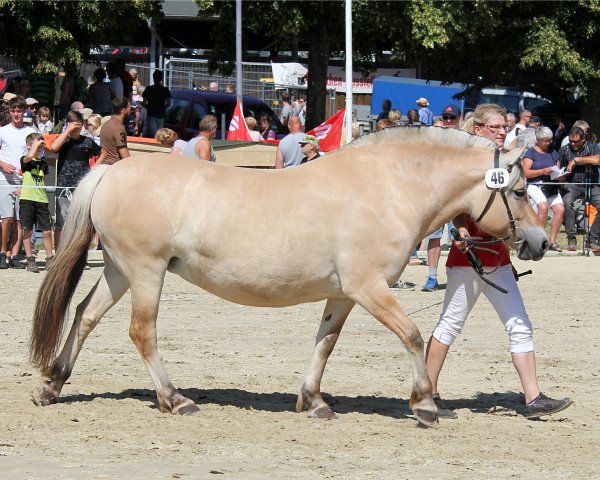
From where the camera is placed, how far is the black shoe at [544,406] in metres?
7.74

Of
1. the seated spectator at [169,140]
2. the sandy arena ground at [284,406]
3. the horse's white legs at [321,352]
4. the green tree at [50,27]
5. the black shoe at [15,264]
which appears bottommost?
the black shoe at [15,264]

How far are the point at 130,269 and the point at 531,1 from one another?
21.3 metres

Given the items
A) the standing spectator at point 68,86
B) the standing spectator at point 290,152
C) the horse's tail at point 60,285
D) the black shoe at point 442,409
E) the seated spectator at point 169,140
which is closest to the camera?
the black shoe at point 442,409

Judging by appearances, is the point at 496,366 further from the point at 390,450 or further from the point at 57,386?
the point at 57,386

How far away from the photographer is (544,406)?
7742 mm

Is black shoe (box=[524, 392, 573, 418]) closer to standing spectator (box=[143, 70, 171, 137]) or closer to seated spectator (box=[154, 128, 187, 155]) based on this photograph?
seated spectator (box=[154, 128, 187, 155])

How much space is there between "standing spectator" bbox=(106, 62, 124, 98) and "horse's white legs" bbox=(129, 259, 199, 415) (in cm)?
1493

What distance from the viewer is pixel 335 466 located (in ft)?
20.7

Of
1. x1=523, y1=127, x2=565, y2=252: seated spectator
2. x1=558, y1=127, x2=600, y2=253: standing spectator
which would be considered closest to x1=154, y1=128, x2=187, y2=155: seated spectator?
x1=523, y1=127, x2=565, y2=252: seated spectator

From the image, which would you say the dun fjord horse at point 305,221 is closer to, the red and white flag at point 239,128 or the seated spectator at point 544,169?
the seated spectator at point 544,169

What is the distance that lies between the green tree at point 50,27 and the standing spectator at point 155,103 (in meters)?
1.60

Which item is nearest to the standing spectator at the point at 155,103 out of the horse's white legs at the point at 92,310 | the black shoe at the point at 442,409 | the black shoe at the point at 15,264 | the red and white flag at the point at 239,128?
the red and white flag at the point at 239,128

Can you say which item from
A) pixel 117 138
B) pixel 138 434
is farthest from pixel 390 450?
pixel 117 138

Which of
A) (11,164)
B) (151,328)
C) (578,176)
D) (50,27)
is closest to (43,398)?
(151,328)
